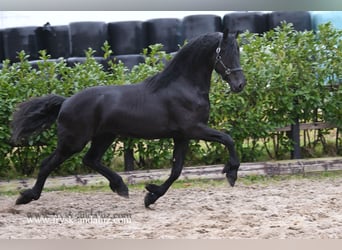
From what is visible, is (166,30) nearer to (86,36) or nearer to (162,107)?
(86,36)

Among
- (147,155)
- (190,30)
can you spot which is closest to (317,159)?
(147,155)

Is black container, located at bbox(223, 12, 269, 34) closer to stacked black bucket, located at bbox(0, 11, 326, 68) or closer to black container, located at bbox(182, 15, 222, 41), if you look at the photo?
stacked black bucket, located at bbox(0, 11, 326, 68)

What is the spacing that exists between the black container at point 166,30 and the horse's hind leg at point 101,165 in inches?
213

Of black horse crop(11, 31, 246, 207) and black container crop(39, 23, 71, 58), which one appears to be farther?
black container crop(39, 23, 71, 58)

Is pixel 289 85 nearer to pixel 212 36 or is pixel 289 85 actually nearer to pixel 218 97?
pixel 218 97

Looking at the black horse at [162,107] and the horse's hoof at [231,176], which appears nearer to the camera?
the horse's hoof at [231,176]

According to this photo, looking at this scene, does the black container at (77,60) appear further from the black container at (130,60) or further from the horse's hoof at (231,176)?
the horse's hoof at (231,176)

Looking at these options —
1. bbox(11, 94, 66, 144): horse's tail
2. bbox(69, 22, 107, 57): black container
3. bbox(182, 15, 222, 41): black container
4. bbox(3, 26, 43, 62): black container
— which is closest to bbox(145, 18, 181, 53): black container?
bbox(182, 15, 222, 41): black container

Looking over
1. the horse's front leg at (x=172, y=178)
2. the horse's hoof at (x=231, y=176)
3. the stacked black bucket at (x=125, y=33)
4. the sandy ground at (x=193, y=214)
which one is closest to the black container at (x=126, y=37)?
the stacked black bucket at (x=125, y=33)

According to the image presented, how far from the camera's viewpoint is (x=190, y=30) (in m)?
11.6

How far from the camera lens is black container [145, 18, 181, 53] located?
11.5m

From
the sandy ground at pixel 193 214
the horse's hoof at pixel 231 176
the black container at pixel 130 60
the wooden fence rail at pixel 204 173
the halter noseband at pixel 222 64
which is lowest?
the sandy ground at pixel 193 214

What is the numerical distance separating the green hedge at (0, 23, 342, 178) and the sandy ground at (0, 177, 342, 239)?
2.84 ft

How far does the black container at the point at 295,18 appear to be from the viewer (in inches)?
445
